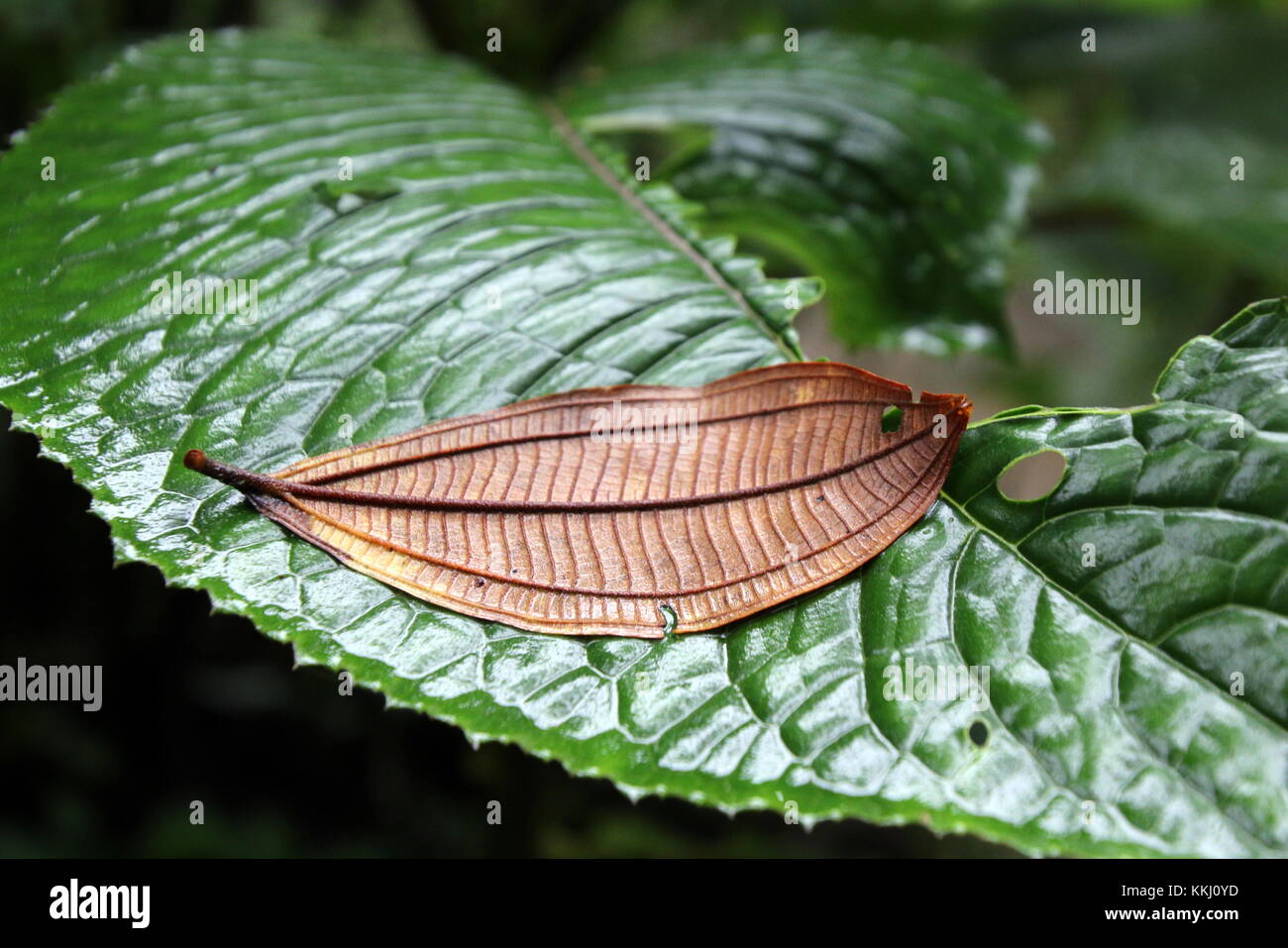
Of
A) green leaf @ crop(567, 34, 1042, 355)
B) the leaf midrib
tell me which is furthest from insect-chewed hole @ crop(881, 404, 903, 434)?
green leaf @ crop(567, 34, 1042, 355)

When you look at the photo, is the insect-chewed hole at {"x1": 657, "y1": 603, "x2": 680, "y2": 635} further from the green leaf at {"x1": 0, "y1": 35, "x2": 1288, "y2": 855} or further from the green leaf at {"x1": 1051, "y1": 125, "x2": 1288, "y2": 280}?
the green leaf at {"x1": 1051, "y1": 125, "x2": 1288, "y2": 280}

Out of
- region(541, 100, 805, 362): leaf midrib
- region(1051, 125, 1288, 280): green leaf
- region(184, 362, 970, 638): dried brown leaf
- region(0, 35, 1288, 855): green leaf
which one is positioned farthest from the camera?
region(1051, 125, 1288, 280): green leaf

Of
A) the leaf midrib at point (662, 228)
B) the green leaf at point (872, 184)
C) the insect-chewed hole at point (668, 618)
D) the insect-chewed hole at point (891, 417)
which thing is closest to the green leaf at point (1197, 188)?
the green leaf at point (872, 184)

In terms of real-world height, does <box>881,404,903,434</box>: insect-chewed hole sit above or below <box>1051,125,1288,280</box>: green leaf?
below

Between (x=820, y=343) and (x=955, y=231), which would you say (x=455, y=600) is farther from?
(x=820, y=343)

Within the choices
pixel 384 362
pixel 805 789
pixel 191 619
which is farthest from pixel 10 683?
pixel 805 789

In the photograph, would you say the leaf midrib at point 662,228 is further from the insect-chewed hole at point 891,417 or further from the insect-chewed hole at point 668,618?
the insect-chewed hole at point 668,618

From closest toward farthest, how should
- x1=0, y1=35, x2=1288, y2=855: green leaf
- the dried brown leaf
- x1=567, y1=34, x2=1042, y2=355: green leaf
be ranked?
x1=0, y1=35, x2=1288, y2=855: green leaf
the dried brown leaf
x1=567, y1=34, x2=1042, y2=355: green leaf
